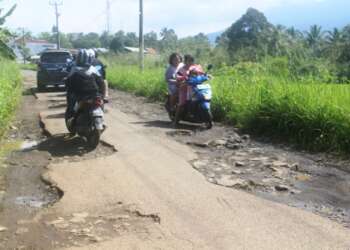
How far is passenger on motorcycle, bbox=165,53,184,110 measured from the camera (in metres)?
11.4

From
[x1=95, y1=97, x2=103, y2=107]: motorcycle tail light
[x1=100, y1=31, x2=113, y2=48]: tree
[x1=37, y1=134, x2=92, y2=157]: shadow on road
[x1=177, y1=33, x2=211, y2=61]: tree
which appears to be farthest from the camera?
[x1=100, y1=31, x2=113, y2=48]: tree

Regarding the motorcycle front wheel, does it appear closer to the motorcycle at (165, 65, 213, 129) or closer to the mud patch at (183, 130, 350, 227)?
the motorcycle at (165, 65, 213, 129)

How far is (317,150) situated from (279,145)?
77cm

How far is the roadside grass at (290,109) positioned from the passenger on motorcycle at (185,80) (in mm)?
1045

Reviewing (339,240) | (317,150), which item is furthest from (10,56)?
(317,150)

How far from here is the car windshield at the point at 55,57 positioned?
2195 centimetres

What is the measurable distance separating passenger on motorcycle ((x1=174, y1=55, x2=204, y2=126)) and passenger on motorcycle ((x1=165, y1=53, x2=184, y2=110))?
1.04ft

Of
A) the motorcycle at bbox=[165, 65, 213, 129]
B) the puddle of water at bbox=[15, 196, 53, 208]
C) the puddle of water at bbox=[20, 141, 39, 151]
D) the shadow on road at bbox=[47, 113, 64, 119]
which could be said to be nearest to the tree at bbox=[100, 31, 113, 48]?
the shadow on road at bbox=[47, 113, 64, 119]

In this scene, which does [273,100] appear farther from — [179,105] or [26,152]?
[26,152]

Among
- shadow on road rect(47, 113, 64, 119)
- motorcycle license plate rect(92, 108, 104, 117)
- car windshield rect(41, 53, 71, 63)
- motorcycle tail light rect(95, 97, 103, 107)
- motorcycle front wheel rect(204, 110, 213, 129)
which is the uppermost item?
car windshield rect(41, 53, 71, 63)

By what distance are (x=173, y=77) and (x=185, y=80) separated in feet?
3.99

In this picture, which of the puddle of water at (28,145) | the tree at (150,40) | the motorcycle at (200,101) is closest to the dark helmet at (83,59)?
the puddle of water at (28,145)

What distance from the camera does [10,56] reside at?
4.31 metres

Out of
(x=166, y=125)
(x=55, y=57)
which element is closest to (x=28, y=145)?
(x=166, y=125)
